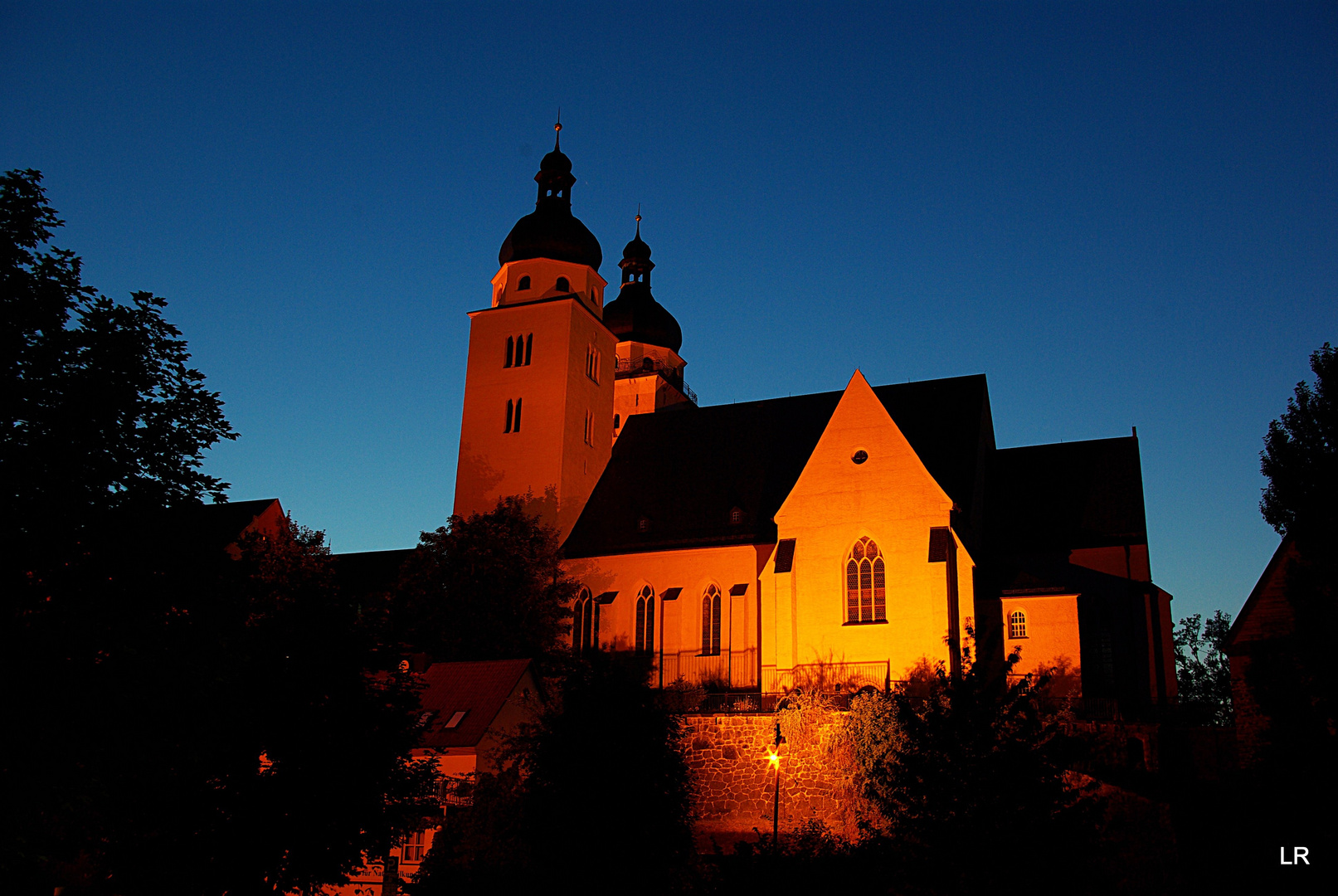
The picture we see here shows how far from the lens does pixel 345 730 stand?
1862cm

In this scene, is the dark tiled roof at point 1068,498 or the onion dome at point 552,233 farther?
the onion dome at point 552,233

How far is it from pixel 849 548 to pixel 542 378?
17.1 meters

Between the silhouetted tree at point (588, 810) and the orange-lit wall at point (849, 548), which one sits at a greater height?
the orange-lit wall at point (849, 548)

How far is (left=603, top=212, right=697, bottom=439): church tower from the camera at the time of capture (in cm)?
6219

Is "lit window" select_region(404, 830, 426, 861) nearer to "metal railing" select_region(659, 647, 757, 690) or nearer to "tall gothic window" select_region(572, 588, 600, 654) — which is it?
"metal railing" select_region(659, 647, 757, 690)

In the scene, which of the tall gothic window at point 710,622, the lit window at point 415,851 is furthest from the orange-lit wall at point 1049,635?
the lit window at point 415,851

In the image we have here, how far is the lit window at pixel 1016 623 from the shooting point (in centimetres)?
3488

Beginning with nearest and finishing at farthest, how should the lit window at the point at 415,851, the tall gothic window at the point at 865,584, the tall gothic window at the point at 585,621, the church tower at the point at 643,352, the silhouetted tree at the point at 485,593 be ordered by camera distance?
the lit window at the point at 415,851
the tall gothic window at the point at 865,584
the silhouetted tree at the point at 485,593
the tall gothic window at the point at 585,621
the church tower at the point at 643,352

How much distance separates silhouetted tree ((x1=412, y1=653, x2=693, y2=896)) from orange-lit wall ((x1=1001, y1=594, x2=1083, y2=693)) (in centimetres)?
1547

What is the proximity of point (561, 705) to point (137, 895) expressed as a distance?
8.91 m

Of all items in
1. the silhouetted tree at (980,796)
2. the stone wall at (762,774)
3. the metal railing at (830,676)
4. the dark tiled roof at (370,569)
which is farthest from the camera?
the dark tiled roof at (370,569)

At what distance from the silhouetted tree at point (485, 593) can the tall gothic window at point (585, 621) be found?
1.13m

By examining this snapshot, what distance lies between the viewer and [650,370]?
6247cm

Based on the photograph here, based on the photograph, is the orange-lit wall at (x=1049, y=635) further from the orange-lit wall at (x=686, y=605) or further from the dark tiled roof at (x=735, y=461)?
the orange-lit wall at (x=686, y=605)
